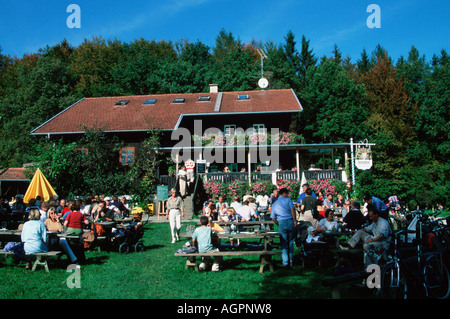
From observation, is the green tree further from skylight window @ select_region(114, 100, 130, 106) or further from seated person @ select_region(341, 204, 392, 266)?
seated person @ select_region(341, 204, 392, 266)

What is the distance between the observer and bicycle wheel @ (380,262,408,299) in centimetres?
591

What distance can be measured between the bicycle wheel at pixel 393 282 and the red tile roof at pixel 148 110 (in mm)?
20425

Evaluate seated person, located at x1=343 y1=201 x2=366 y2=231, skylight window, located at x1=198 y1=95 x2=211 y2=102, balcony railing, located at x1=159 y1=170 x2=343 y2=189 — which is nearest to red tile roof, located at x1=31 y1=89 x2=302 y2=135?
skylight window, located at x1=198 y1=95 x2=211 y2=102

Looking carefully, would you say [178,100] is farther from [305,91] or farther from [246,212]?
[246,212]

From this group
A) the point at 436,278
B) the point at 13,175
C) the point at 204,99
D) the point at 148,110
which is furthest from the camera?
the point at 13,175

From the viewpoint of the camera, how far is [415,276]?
6.23m

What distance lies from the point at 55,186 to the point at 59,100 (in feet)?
61.3

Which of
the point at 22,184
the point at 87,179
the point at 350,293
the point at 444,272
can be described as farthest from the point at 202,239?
the point at 22,184

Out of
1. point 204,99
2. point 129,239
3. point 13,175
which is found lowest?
point 129,239

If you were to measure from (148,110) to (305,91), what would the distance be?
16.4 metres

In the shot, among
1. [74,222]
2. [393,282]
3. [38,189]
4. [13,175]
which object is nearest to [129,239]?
[74,222]

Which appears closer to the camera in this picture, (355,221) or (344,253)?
(344,253)

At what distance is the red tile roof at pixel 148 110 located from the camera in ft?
87.2

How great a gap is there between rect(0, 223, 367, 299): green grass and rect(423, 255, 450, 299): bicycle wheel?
42.6 inches
